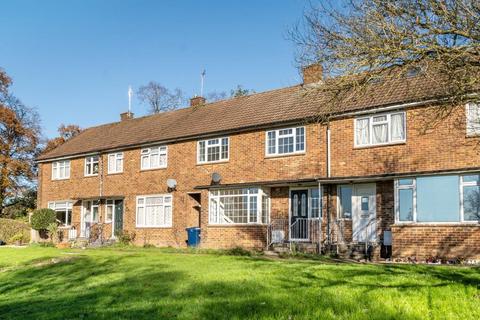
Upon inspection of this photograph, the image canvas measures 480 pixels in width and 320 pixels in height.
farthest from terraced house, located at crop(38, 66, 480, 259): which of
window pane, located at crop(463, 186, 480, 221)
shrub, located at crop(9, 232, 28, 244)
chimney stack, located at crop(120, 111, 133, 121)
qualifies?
shrub, located at crop(9, 232, 28, 244)

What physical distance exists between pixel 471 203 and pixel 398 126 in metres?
3.74

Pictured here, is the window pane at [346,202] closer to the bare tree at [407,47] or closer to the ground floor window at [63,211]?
the bare tree at [407,47]

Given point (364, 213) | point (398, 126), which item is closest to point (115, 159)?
point (364, 213)

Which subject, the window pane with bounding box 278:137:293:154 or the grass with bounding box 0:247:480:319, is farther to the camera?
the window pane with bounding box 278:137:293:154

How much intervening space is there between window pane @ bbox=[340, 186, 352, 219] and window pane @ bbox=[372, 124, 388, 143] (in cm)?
210

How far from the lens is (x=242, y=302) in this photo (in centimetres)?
925

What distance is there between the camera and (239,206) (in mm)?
23859

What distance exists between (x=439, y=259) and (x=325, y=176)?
18.0ft

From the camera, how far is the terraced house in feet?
57.9

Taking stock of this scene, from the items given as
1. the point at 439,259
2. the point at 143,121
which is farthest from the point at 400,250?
the point at 143,121

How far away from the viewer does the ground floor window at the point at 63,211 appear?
33.4 metres

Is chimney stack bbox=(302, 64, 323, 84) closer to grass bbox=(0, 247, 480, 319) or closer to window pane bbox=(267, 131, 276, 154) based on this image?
grass bbox=(0, 247, 480, 319)

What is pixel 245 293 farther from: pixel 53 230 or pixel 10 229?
pixel 10 229

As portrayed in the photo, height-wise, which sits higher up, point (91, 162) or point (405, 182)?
point (91, 162)
